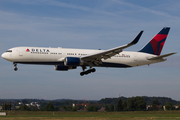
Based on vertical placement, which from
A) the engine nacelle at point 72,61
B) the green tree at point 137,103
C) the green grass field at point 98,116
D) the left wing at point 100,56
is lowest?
the green grass field at point 98,116

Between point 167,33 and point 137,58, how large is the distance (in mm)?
9502

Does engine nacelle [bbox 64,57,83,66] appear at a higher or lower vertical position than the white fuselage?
lower

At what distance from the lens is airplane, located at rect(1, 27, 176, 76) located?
41938 millimetres

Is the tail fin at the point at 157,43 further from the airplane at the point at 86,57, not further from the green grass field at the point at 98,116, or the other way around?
the green grass field at the point at 98,116

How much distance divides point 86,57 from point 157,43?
16.7m

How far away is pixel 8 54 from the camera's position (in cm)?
4209

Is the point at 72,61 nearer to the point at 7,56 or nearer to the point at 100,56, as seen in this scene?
the point at 100,56

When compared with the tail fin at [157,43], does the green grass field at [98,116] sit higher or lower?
lower

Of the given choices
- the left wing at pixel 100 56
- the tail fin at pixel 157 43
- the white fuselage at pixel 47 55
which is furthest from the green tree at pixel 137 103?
the left wing at pixel 100 56

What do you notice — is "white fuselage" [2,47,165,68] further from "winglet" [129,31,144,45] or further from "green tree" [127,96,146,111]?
"green tree" [127,96,146,111]

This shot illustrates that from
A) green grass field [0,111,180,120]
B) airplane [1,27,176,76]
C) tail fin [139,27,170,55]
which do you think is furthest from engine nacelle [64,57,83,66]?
tail fin [139,27,170,55]

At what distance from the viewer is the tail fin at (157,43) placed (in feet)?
169

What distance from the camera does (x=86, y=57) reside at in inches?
1708

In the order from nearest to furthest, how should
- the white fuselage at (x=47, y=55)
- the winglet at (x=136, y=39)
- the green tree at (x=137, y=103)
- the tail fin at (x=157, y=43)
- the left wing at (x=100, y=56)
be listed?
the winglet at (x=136, y=39)
the left wing at (x=100, y=56)
the white fuselage at (x=47, y=55)
the tail fin at (x=157, y=43)
the green tree at (x=137, y=103)
